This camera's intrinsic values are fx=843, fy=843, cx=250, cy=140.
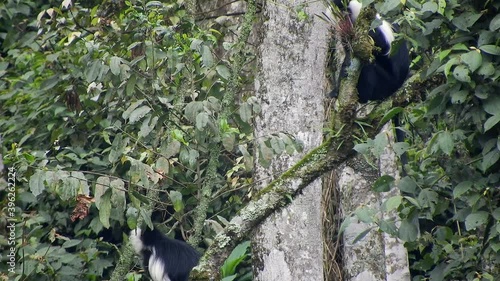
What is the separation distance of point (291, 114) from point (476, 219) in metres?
0.89

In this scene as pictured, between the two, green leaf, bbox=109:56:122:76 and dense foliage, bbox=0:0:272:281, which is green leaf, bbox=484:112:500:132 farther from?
green leaf, bbox=109:56:122:76

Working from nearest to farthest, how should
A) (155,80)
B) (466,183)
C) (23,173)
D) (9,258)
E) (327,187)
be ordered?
1. (466,183)
2. (23,173)
3. (155,80)
4. (9,258)
5. (327,187)

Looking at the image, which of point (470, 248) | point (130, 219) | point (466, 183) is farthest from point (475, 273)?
point (130, 219)

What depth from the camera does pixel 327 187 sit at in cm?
538

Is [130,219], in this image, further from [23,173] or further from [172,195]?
[23,173]

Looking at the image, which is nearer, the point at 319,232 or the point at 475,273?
the point at 319,232

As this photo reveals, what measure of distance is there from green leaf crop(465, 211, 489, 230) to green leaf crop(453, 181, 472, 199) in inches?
4.0

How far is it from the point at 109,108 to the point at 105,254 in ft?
3.60

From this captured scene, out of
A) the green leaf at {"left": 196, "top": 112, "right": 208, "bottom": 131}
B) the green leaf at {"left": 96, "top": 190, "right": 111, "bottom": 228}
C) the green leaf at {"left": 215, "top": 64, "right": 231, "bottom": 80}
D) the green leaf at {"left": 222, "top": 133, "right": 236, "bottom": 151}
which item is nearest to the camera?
the green leaf at {"left": 96, "top": 190, "right": 111, "bottom": 228}

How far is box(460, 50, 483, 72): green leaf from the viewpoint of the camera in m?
3.16

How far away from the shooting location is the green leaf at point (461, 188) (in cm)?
340

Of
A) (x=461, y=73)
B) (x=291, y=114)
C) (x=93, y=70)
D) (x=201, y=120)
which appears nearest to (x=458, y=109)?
(x=461, y=73)

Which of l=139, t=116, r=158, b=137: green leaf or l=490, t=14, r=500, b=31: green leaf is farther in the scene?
l=139, t=116, r=158, b=137: green leaf

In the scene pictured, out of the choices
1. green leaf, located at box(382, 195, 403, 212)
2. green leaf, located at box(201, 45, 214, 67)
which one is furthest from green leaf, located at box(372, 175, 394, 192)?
green leaf, located at box(201, 45, 214, 67)
